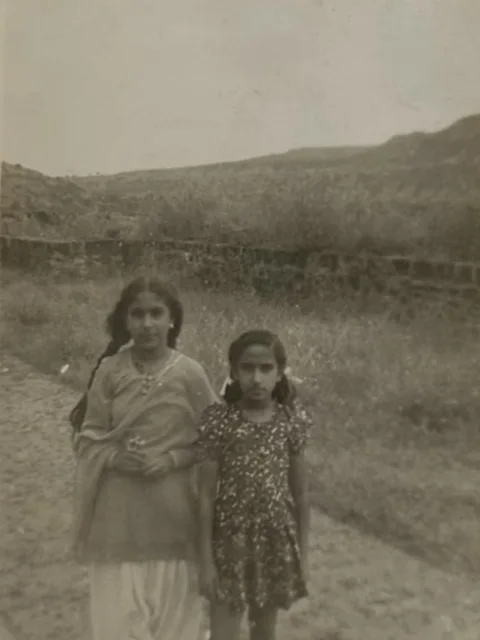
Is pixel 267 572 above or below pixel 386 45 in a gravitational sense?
below

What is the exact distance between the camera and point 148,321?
Result: 113 centimetres

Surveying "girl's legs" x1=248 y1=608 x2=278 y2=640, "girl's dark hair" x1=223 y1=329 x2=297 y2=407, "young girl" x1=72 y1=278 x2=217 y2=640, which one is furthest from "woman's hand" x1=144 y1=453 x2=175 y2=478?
"girl's legs" x1=248 y1=608 x2=278 y2=640

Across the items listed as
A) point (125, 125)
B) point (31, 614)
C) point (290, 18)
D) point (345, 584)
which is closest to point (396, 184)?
point (290, 18)

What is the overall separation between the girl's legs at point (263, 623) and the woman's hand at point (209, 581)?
55 mm

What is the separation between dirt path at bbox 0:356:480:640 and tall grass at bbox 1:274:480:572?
0.11 feet

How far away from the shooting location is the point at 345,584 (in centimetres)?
109

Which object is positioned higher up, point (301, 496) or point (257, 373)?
point (257, 373)

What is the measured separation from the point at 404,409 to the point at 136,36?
2.11 ft

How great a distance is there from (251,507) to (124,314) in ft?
1.03

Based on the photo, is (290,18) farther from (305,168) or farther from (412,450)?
(412,450)

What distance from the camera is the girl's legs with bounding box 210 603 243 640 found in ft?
3.59

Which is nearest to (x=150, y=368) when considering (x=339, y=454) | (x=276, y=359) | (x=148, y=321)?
(x=148, y=321)

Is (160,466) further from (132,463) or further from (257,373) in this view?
(257,373)

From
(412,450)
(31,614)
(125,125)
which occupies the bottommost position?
(31,614)
